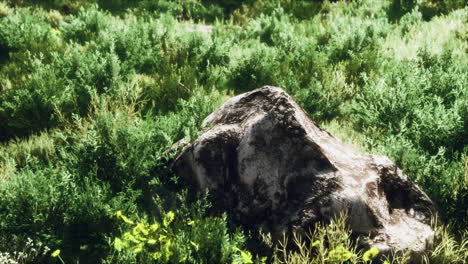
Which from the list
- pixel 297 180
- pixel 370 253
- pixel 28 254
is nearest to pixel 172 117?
pixel 297 180

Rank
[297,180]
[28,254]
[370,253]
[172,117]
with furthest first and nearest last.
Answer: [172,117]
[297,180]
[28,254]
[370,253]

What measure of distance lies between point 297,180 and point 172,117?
1.82 m

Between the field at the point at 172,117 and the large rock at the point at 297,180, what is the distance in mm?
182

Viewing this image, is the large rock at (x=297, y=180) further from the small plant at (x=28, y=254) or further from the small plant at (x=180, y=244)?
the small plant at (x=28, y=254)

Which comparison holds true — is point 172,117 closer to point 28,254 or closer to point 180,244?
point 180,244

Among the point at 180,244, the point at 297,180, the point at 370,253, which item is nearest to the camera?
the point at 370,253

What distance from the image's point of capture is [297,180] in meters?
3.45

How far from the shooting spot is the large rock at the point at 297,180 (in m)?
3.29

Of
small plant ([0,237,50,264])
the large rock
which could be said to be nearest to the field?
small plant ([0,237,50,264])

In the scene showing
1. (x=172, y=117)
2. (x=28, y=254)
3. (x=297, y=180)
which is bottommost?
(x=28, y=254)

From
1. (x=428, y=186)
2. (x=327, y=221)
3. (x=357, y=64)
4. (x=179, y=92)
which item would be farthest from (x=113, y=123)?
(x=357, y=64)

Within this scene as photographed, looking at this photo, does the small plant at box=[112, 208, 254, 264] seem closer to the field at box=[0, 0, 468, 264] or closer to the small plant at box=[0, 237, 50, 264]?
the field at box=[0, 0, 468, 264]

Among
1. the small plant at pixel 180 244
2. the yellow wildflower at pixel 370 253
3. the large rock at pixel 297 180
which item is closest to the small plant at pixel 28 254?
the small plant at pixel 180 244

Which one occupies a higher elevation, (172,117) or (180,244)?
(172,117)
